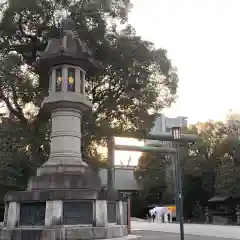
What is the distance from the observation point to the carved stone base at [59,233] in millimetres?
10234

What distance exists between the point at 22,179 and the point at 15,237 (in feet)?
32.7

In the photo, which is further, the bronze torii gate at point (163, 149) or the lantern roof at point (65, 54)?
the bronze torii gate at point (163, 149)

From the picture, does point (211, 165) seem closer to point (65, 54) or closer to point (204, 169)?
point (204, 169)

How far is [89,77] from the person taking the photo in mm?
17141

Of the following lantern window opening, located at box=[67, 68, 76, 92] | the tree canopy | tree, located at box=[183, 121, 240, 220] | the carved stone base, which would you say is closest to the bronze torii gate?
lantern window opening, located at box=[67, 68, 76, 92]

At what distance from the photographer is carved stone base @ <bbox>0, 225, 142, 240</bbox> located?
1023 cm

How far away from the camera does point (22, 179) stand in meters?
20.4

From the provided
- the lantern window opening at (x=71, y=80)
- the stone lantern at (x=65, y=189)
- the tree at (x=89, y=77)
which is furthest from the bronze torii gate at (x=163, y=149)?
the lantern window opening at (x=71, y=80)

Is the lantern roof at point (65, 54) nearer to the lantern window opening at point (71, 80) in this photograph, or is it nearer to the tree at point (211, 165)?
the lantern window opening at point (71, 80)

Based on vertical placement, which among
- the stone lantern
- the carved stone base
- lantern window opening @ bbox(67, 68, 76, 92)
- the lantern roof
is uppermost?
the lantern roof

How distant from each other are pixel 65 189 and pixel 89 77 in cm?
739

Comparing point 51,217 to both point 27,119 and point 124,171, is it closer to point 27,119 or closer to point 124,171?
point 27,119

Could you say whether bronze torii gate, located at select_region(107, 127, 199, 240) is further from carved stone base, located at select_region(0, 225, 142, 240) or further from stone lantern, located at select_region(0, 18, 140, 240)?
carved stone base, located at select_region(0, 225, 142, 240)

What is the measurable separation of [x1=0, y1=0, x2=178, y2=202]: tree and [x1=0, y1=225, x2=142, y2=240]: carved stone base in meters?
7.11
